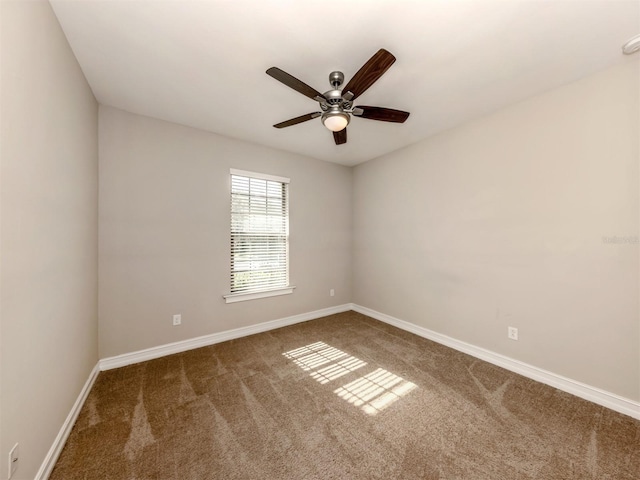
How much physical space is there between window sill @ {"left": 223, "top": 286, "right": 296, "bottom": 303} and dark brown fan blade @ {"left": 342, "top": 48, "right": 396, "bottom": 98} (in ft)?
8.88

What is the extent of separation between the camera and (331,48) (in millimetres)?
1789

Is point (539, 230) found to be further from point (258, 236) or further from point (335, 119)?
point (258, 236)

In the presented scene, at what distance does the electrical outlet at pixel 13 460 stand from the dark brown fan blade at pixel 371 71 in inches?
102

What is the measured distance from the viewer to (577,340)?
7.06ft

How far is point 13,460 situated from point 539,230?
3809 millimetres

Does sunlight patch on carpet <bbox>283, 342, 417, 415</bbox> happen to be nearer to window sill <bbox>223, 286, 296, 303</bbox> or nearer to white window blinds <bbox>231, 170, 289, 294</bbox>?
window sill <bbox>223, 286, 296, 303</bbox>

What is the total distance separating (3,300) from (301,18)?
2102 millimetres

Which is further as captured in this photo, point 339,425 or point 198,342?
point 198,342

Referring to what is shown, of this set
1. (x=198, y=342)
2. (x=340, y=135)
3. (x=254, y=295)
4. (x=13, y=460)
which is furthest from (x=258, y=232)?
(x=13, y=460)

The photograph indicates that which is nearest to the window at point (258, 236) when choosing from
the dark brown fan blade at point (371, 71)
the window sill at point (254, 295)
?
the window sill at point (254, 295)

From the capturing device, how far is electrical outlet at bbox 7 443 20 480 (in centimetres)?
109

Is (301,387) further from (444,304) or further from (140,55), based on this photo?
(140,55)

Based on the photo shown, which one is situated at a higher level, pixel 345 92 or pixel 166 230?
pixel 345 92

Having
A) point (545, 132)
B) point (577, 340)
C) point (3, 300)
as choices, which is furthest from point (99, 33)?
point (577, 340)
